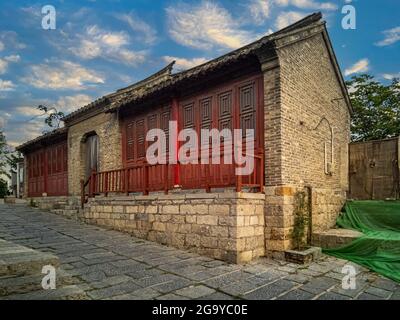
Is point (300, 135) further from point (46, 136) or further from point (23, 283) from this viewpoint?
point (46, 136)

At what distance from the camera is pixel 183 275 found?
5.29 m

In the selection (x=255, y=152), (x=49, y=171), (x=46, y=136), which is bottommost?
(x=49, y=171)

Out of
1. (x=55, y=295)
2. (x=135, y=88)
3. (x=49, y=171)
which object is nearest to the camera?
(x=55, y=295)

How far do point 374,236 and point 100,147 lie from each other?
31.9 feet

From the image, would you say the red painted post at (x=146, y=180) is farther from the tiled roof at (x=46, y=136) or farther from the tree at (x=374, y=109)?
the tree at (x=374, y=109)

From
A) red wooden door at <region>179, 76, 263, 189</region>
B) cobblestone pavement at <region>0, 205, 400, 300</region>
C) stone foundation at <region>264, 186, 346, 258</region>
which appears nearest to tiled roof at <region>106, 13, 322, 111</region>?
red wooden door at <region>179, 76, 263, 189</region>

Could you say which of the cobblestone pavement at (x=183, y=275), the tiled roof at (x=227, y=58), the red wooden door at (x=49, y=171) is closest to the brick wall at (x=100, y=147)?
the red wooden door at (x=49, y=171)

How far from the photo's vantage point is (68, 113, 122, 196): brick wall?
1144 cm

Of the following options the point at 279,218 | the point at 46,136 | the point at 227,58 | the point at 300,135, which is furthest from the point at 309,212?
the point at 46,136

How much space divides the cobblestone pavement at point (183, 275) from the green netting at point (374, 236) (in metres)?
0.29

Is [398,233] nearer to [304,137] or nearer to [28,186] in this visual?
[304,137]

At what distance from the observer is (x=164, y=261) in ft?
20.2
